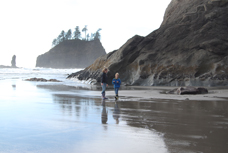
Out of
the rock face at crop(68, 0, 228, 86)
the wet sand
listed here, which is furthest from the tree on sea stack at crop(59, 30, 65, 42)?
the wet sand

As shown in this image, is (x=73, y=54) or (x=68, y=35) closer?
(x=73, y=54)

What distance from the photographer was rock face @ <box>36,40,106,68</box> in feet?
414

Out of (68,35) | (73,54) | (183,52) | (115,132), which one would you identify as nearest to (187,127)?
(115,132)

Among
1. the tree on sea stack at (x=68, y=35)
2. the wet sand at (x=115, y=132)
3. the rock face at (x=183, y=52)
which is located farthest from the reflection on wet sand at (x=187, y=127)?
the tree on sea stack at (x=68, y=35)

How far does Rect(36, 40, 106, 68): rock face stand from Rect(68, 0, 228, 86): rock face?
341ft

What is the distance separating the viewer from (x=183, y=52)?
58.7 feet

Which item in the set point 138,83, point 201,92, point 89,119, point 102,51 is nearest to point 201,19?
point 138,83

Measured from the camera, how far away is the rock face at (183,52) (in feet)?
53.2

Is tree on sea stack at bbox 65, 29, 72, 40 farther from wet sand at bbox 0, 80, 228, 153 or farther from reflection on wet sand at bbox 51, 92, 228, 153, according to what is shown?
reflection on wet sand at bbox 51, 92, 228, 153

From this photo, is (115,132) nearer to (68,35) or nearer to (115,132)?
(115,132)

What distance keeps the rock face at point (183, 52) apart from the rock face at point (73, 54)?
104 m

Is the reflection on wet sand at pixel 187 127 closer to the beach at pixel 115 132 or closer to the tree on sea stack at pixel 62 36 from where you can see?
the beach at pixel 115 132

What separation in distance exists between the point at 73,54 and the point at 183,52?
112824mm

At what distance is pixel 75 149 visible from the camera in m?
3.32
